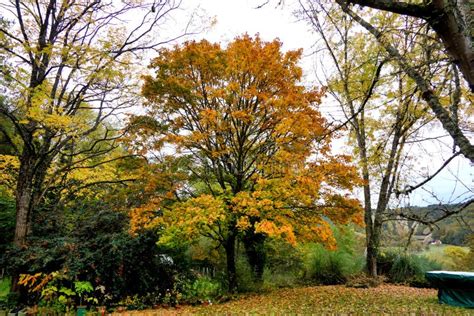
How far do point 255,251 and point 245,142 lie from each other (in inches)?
163

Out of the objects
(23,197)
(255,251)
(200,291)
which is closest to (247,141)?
(255,251)

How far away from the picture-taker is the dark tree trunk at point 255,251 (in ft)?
35.8

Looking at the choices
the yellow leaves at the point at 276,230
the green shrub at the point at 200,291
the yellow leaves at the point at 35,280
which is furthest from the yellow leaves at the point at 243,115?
the yellow leaves at the point at 35,280

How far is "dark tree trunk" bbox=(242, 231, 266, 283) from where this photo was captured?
10.9 metres

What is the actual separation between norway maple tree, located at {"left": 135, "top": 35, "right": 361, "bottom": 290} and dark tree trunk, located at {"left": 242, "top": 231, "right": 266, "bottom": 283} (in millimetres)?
1538

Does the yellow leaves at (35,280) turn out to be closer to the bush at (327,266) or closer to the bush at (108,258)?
the bush at (108,258)

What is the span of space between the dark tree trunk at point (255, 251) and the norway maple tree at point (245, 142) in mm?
1538

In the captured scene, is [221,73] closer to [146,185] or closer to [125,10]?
[125,10]

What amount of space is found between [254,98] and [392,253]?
8.94 metres

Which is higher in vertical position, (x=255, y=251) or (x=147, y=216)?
(x=147, y=216)

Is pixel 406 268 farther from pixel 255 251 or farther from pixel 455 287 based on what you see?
pixel 255 251

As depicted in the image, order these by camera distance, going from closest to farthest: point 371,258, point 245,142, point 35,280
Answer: point 35,280
point 245,142
point 371,258

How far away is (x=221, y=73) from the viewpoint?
859cm

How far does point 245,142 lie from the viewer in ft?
30.7
